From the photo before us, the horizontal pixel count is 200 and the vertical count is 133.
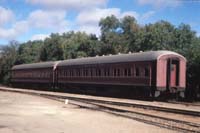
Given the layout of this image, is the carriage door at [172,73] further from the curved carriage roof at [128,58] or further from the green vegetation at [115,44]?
the green vegetation at [115,44]

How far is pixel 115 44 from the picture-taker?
67.1m

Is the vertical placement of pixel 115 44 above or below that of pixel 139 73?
above

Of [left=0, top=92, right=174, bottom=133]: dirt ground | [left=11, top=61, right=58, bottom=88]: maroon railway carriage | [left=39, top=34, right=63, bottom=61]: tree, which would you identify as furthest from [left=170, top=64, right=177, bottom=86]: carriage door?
[left=39, top=34, right=63, bottom=61]: tree

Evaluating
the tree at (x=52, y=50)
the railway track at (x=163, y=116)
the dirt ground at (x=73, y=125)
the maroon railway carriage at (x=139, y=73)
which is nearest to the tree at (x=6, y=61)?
the tree at (x=52, y=50)

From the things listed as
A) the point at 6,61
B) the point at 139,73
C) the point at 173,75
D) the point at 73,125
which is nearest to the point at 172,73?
the point at 173,75

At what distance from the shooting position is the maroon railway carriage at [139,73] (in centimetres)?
2856

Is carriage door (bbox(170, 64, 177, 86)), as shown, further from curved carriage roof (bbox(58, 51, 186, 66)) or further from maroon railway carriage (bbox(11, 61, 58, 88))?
maroon railway carriage (bbox(11, 61, 58, 88))

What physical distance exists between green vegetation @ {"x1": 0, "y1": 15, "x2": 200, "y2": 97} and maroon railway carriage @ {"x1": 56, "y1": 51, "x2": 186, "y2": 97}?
3.07m

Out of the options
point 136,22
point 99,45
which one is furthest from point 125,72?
point 136,22

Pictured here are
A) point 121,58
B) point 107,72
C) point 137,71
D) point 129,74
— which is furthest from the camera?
point 107,72

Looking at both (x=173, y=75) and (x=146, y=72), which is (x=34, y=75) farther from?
(x=146, y=72)

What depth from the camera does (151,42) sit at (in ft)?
154

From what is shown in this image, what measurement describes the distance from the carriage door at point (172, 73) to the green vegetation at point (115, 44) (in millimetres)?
2754

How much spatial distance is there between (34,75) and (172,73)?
28.4 metres
